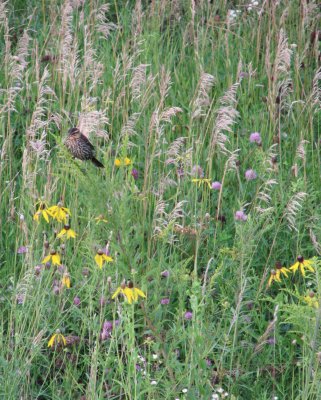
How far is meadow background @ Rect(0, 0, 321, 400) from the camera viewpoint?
11.4ft

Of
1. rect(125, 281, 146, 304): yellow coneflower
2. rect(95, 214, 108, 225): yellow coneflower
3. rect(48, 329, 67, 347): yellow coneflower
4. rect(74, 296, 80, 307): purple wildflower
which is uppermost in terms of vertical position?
rect(95, 214, 108, 225): yellow coneflower

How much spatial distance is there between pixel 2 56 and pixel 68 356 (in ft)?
8.77

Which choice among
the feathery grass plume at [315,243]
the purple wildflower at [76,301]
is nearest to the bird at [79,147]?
the purple wildflower at [76,301]

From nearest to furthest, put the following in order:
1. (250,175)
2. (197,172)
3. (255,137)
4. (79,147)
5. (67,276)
Result: (67,276)
(79,147)
(197,172)
(250,175)
(255,137)

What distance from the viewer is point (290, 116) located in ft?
17.7

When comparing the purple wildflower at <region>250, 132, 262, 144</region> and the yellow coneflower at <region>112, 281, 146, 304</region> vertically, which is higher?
the purple wildflower at <region>250, 132, 262, 144</region>

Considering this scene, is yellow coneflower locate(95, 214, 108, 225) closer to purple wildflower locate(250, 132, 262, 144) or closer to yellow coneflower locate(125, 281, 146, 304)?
yellow coneflower locate(125, 281, 146, 304)

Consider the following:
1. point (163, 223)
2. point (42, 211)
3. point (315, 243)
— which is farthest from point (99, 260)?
point (315, 243)

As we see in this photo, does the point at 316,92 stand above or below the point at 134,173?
above

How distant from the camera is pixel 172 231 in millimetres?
4199

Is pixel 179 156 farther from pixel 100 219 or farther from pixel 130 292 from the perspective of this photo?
pixel 130 292

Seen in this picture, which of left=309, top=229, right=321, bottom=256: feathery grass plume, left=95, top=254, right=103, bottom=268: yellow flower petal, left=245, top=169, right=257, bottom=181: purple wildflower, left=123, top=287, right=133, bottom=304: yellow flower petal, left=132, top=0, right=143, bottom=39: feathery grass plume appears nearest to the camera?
left=123, top=287, right=133, bottom=304: yellow flower petal

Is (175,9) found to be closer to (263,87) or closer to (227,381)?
(263,87)

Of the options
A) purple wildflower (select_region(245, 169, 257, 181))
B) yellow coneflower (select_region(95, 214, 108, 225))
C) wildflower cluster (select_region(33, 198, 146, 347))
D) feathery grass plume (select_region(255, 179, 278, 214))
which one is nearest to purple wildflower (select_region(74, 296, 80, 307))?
wildflower cluster (select_region(33, 198, 146, 347))
